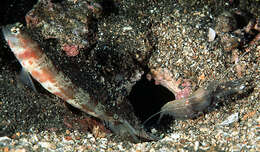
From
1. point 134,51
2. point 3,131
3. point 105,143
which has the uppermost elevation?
point 134,51

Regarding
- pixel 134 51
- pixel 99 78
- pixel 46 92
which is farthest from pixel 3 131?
pixel 134 51

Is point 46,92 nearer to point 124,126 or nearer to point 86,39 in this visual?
point 86,39

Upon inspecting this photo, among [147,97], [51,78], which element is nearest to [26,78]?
[51,78]

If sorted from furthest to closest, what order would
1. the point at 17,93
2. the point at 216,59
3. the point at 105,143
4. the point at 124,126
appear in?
the point at 216,59, the point at 124,126, the point at 17,93, the point at 105,143

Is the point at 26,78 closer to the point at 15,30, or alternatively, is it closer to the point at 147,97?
the point at 15,30

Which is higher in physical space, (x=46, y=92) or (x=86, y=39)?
(x=86, y=39)

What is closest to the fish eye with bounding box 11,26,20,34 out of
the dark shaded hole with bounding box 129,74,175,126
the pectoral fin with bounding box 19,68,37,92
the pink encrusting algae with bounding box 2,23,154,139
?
the pink encrusting algae with bounding box 2,23,154,139
